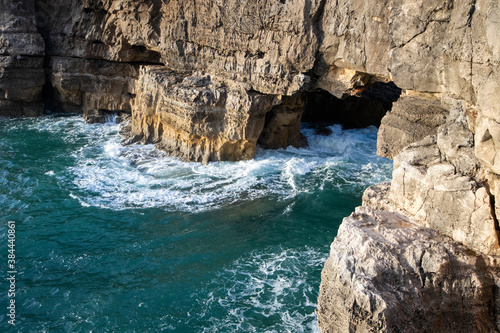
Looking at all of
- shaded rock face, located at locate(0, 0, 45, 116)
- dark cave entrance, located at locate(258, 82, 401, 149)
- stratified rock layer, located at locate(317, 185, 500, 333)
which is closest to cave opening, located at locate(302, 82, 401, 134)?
dark cave entrance, located at locate(258, 82, 401, 149)

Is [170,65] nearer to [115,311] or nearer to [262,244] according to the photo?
[262,244]

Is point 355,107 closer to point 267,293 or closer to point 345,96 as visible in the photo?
point 345,96

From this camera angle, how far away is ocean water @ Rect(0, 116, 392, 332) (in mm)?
10125

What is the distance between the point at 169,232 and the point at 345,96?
26.8ft

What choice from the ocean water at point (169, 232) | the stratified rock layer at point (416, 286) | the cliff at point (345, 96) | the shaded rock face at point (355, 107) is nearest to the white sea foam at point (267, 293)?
the ocean water at point (169, 232)

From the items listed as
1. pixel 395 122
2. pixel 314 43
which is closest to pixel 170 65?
pixel 314 43

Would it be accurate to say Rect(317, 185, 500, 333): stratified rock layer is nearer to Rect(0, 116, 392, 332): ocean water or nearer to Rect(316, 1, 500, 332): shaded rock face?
Rect(316, 1, 500, 332): shaded rock face

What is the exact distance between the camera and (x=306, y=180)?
55.8 ft

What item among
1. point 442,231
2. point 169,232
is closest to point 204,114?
point 169,232

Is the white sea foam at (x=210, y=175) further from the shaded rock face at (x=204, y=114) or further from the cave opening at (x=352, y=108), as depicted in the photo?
the cave opening at (x=352, y=108)

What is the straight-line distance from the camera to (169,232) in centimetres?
1348


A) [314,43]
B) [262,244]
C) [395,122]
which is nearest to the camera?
[395,122]

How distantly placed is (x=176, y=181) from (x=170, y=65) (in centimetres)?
634

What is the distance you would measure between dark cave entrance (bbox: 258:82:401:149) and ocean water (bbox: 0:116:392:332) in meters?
0.87
